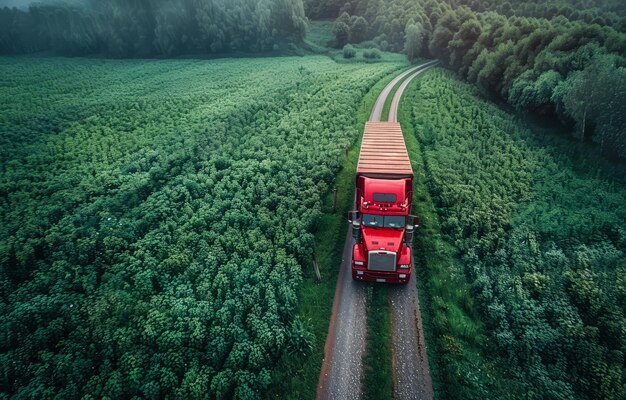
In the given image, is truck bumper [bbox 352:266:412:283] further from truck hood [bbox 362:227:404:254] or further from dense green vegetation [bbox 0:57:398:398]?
dense green vegetation [bbox 0:57:398:398]

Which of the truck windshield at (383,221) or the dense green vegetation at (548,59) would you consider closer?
the truck windshield at (383,221)

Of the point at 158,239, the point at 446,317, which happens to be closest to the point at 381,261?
the point at 446,317

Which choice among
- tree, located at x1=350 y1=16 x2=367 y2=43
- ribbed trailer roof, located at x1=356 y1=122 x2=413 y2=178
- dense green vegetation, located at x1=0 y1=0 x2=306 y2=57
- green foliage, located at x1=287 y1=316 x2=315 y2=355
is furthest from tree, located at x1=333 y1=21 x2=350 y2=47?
green foliage, located at x1=287 y1=316 x2=315 y2=355

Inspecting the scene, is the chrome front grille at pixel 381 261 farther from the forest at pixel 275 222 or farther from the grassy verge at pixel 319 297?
the grassy verge at pixel 319 297

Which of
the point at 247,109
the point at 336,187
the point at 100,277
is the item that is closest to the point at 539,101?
the point at 336,187

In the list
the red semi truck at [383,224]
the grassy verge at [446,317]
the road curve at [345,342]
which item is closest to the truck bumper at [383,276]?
the red semi truck at [383,224]

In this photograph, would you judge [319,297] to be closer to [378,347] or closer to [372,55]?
[378,347]

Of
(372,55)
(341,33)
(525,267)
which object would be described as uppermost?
(341,33)
